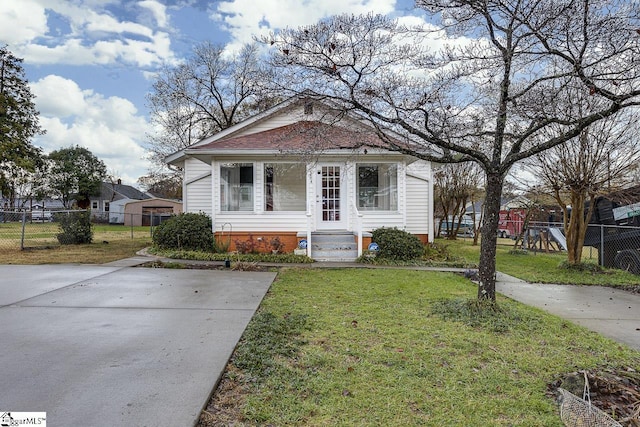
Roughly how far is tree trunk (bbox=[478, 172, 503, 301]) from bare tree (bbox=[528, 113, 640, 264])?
207 inches

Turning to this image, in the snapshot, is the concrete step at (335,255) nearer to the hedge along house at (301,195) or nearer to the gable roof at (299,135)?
the hedge along house at (301,195)

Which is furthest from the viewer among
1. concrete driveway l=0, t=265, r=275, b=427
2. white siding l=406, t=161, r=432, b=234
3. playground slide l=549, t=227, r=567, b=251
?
playground slide l=549, t=227, r=567, b=251

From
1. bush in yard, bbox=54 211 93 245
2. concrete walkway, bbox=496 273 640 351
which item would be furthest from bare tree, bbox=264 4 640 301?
bush in yard, bbox=54 211 93 245

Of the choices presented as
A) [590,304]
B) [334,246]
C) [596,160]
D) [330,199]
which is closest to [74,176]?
[330,199]

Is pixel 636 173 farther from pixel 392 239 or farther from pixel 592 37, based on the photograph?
pixel 592 37

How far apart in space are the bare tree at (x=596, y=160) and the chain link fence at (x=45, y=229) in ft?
51.4

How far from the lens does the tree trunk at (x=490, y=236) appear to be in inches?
196

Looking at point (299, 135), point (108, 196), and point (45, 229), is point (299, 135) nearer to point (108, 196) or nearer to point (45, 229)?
point (45, 229)

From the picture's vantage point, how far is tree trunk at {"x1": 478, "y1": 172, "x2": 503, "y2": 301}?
499 centimetres

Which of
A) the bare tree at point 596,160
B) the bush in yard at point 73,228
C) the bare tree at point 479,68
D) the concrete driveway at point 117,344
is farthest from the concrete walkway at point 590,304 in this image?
the bush in yard at point 73,228

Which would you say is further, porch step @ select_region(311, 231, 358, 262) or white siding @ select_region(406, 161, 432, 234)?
white siding @ select_region(406, 161, 432, 234)

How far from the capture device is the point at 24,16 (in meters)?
10.4

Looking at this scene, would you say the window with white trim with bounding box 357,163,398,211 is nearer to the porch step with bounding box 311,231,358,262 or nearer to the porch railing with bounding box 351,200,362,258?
the porch railing with bounding box 351,200,362,258

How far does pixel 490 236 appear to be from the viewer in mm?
5004
